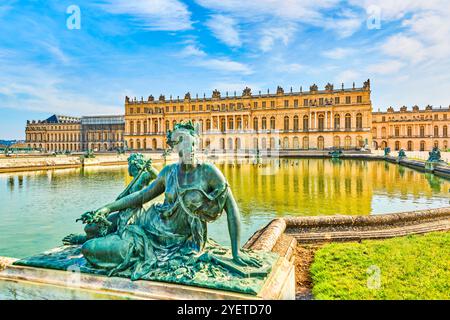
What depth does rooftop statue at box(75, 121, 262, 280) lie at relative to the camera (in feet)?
10.6

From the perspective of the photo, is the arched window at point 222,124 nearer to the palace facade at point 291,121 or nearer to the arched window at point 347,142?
the palace facade at point 291,121

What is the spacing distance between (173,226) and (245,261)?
85 cm

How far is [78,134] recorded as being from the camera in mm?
90688

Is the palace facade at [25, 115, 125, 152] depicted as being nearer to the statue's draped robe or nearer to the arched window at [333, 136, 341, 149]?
the arched window at [333, 136, 341, 149]

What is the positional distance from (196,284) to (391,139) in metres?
79.9

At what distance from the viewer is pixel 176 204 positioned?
3.49 meters

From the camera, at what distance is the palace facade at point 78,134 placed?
8875cm

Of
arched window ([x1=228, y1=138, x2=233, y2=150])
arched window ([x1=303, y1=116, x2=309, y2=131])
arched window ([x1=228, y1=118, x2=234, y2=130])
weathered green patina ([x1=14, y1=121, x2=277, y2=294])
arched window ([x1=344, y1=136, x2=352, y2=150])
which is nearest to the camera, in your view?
weathered green patina ([x1=14, y1=121, x2=277, y2=294])

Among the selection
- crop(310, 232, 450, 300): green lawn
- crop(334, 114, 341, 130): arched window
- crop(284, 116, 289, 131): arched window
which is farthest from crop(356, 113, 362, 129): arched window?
crop(310, 232, 450, 300): green lawn

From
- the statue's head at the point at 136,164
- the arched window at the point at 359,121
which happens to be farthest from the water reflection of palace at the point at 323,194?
the arched window at the point at 359,121

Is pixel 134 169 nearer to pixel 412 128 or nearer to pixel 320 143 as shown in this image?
pixel 320 143

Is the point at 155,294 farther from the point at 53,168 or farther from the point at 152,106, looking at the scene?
the point at 152,106

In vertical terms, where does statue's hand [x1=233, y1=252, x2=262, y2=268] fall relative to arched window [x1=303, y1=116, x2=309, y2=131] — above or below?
below

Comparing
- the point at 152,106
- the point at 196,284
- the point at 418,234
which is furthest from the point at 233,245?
the point at 152,106
